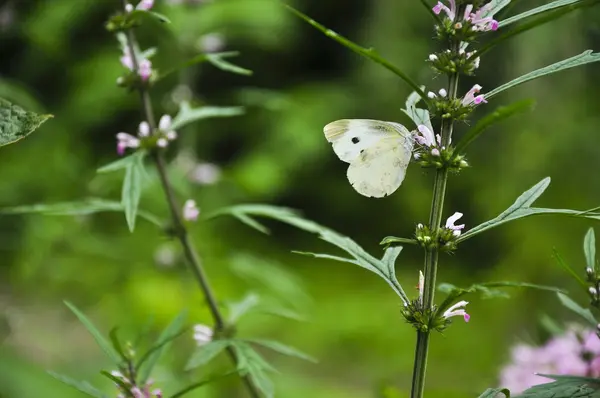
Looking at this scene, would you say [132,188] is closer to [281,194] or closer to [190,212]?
[190,212]

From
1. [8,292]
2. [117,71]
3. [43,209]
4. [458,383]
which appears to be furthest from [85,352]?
[43,209]

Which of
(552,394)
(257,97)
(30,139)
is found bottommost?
(552,394)

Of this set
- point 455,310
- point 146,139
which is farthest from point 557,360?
point 146,139

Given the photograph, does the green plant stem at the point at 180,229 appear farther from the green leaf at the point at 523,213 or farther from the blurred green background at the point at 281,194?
the green leaf at the point at 523,213

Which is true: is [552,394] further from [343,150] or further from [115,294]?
[115,294]

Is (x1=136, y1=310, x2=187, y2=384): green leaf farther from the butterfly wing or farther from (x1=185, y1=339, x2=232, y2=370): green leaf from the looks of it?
the butterfly wing

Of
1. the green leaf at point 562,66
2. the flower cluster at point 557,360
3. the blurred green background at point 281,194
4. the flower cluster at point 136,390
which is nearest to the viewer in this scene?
the green leaf at point 562,66

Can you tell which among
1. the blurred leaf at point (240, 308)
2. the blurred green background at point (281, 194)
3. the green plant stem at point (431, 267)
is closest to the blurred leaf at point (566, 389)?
the green plant stem at point (431, 267)
